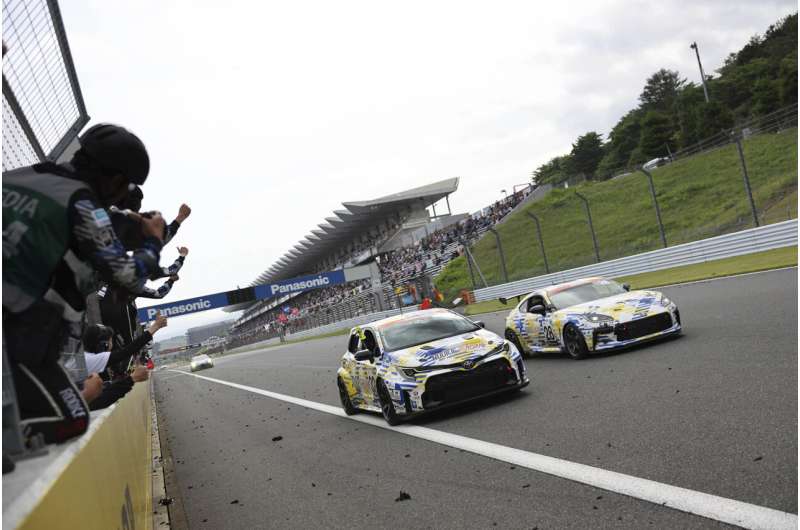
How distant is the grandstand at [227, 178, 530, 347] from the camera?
190 ft

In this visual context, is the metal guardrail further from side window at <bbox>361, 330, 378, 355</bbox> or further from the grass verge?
side window at <bbox>361, 330, 378, 355</bbox>

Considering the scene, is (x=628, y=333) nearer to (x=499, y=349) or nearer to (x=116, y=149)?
(x=499, y=349)

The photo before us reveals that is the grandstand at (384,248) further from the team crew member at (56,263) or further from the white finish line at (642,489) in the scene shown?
the team crew member at (56,263)

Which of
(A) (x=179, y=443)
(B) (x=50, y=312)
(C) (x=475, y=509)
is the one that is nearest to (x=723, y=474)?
(C) (x=475, y=509)

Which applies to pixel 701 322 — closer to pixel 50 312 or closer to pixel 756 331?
pixel 756 331

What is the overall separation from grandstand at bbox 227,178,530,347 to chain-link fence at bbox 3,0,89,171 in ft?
121

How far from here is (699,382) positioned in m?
8.04

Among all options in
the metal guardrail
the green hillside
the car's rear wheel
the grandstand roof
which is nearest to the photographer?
the car's rear wheel

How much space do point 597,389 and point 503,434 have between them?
1800 millimetres

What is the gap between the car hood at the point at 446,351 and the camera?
368 inches

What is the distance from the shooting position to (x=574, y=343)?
39.2 feet

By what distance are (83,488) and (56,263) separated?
0.81 meters

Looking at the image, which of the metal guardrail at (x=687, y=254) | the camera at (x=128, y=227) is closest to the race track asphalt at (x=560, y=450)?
the camera at (x=128, y=227)

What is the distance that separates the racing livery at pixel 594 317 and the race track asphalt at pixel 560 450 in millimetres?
259
